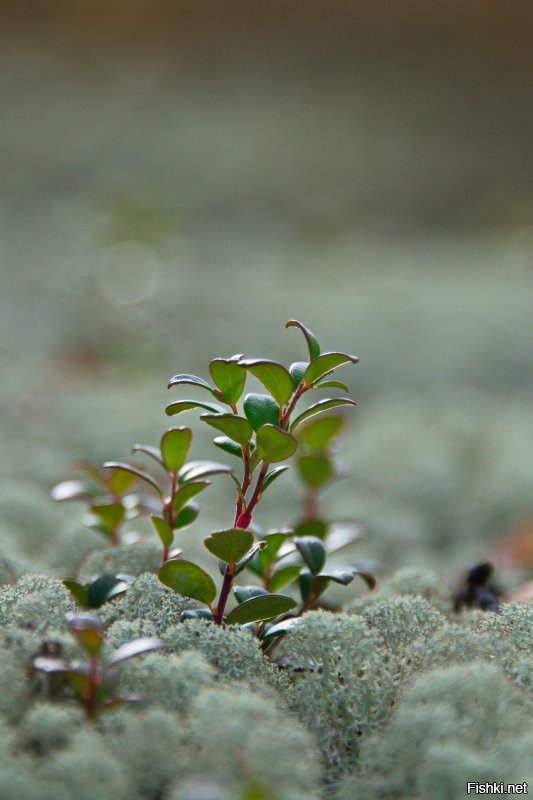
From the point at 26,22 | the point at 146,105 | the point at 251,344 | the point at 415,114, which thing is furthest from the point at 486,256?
the point at 26,22

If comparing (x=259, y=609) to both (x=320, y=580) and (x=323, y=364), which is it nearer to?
(x=320, y=580)

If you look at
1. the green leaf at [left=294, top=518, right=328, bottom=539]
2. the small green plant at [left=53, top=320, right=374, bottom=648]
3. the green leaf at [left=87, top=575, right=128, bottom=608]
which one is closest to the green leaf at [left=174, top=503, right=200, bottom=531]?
the small green plant at [left=53, top=320, right=374, bottom=648]

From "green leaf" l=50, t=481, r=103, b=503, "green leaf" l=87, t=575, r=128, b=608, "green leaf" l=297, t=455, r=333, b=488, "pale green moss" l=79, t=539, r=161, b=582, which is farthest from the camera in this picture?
"green leaf" l=297, t=455, r=333, b=488

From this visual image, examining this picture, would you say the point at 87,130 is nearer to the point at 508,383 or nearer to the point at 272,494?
the point at 508,383

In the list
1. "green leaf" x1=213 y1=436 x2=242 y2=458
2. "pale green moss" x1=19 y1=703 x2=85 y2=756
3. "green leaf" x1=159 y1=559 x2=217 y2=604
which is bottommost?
"pale green moss" x1=19 y1=703 x2=85 y2=756

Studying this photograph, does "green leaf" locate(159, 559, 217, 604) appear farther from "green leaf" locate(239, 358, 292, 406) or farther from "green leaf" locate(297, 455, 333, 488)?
"green leaf" locate(297, 455, 333, 488)

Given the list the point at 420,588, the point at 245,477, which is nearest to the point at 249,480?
the point at 245,477
